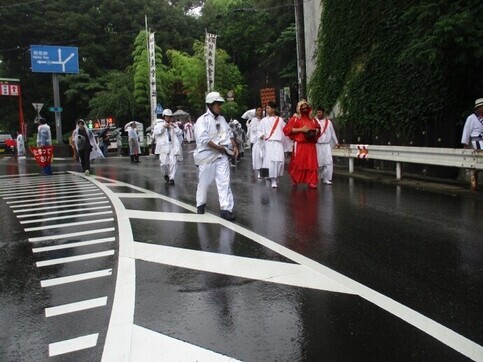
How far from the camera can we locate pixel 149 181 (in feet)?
46.1

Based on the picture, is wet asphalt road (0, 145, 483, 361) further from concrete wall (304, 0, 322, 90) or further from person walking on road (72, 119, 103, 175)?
concrete wall (304, 0, 322, 90)

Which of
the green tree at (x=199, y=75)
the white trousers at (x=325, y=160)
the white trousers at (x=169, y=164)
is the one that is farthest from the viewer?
the green tree at (x=199, y=75)

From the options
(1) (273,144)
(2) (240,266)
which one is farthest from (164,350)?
(1) (273,144)

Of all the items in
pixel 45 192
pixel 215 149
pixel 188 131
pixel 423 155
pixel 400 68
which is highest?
pixel 400 68

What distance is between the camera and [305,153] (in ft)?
37.2

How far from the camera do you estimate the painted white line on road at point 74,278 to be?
506 cm

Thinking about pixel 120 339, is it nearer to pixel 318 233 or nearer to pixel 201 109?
pixel 318 233

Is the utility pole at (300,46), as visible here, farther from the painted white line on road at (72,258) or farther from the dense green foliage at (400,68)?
the painted white line on road at (72,258)

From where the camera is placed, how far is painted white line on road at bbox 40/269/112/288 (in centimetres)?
506

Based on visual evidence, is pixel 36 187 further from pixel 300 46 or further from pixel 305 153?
pixel 300 46

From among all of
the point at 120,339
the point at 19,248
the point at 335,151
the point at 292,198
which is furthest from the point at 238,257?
the point at 335,151

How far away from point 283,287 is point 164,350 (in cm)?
152

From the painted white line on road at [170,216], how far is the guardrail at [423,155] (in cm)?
548

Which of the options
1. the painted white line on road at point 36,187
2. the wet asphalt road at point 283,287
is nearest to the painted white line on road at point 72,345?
the wet asphalt road at point 283,287
